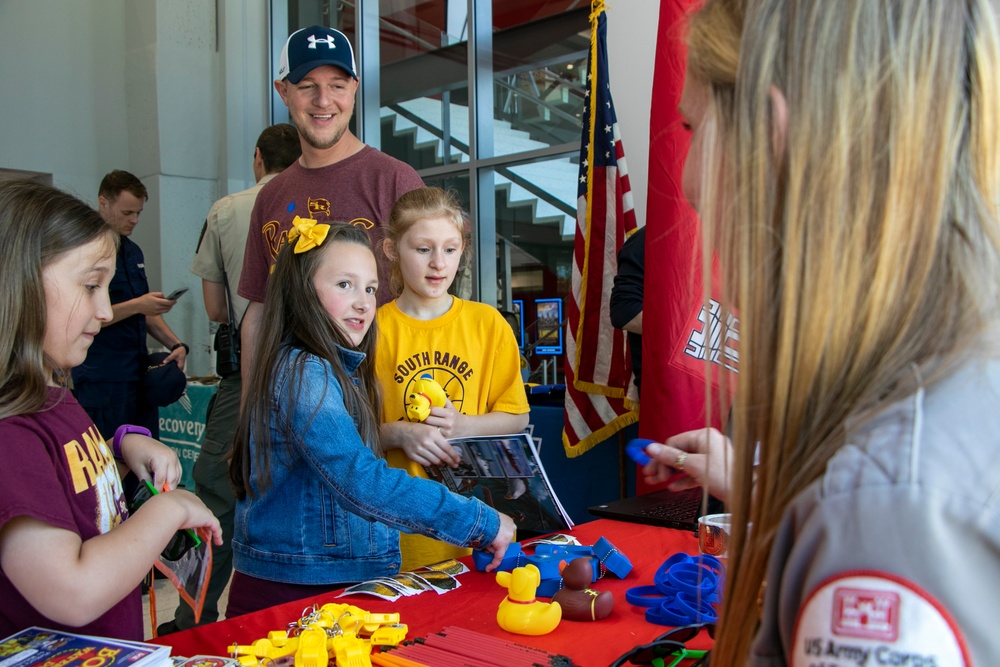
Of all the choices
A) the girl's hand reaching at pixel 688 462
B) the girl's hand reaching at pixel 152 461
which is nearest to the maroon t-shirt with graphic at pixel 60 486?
the girl's hand reaching at pixel 152 461

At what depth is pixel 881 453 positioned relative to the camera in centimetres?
43

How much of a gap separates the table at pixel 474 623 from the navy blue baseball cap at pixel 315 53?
1.84m

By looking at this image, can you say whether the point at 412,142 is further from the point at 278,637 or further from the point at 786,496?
the point at 786,496

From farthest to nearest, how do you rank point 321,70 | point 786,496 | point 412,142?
point 412,142 → point 321,70 → point 786,496

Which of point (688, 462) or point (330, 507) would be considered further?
point (330, 507)

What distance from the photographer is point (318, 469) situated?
1.49 metres

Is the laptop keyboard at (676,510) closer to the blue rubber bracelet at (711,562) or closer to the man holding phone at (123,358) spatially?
the blue rubber bracelet at (711,562)

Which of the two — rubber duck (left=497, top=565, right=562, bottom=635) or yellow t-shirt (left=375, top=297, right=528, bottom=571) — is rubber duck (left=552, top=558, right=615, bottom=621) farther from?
yellow t-shirt (left=375, top=297, right=528, bottom=571)

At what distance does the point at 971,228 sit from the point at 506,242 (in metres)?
4.92

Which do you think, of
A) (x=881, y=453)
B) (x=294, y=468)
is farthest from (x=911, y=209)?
(x=294, y=468)

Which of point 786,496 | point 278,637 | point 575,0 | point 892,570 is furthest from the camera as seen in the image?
point 575,0

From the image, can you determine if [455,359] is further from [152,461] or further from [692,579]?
[692,579]

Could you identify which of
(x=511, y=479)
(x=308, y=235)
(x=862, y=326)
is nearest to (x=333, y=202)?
(x=308, y=235)

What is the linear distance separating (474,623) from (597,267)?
2.34 metres
